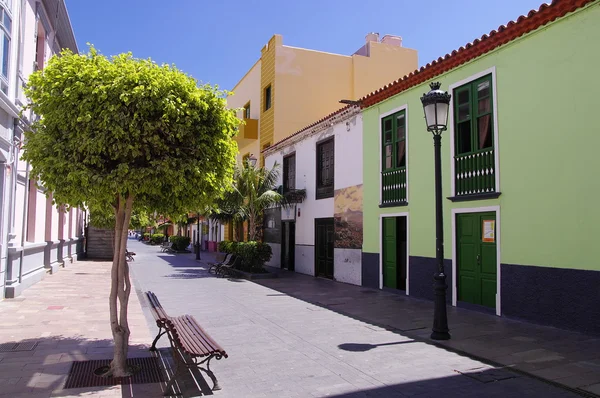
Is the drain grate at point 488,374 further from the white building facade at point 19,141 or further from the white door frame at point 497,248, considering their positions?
the white building facade at point 19,141

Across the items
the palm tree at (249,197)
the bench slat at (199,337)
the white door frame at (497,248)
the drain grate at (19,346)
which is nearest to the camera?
the bench slat at (199,337)

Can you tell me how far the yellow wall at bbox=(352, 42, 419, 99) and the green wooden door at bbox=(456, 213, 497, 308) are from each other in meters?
15.0

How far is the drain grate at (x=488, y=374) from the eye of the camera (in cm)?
541

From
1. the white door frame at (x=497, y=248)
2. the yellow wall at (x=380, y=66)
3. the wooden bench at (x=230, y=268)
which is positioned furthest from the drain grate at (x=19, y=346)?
the yellow wall at (x=380, y=66)

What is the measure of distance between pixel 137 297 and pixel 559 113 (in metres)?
10.5

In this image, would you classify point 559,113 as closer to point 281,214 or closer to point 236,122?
point 236,122

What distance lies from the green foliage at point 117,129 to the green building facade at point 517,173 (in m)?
6.10

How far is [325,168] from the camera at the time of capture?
56.4 ft

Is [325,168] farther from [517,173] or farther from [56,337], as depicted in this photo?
[56,337]

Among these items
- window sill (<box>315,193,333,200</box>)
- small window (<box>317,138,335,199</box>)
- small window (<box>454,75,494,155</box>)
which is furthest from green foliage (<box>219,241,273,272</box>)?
small window (<box>454,75,494,155</box>)

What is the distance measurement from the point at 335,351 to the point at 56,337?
4.37 m

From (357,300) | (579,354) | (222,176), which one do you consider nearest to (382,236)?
(357,300)

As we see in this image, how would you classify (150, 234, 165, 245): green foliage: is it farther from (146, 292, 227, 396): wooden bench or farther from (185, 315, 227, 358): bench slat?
(146, 292, 227, 396): wooden bench

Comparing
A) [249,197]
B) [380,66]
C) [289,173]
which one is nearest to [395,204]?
[249,197]
